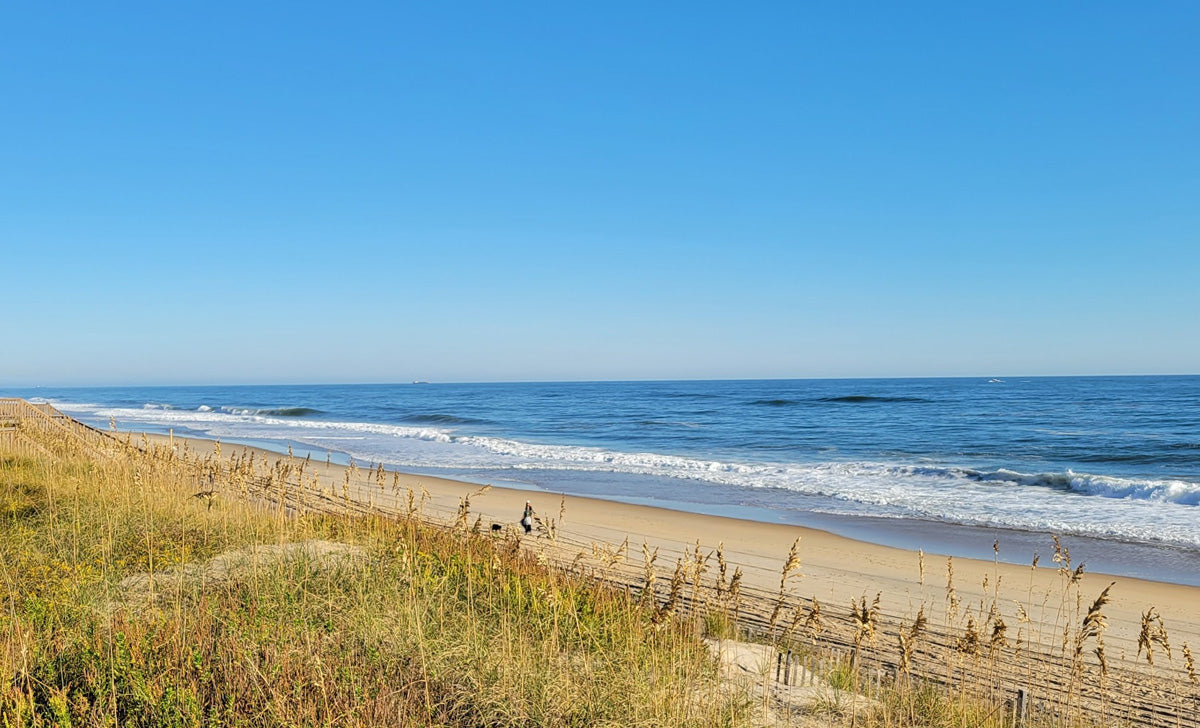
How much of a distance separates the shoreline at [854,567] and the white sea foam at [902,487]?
2.41 meters

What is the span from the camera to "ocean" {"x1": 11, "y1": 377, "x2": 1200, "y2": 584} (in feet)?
52.0

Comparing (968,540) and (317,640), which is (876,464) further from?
(317,640)

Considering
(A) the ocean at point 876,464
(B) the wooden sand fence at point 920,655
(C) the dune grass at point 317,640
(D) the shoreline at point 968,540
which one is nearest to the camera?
A: (C) the dune grass at point 317,640

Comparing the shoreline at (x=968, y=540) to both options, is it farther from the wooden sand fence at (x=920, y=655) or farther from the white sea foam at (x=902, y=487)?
the wooden sand fence at (x=920, y=655)

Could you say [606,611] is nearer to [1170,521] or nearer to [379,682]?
[379,682]

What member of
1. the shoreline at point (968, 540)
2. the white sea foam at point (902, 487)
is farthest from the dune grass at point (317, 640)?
the white sea foam at point (902, 487)

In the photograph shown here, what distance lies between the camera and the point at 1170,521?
648 inches

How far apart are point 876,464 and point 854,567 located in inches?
610

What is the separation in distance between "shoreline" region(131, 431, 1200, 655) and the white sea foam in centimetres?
241

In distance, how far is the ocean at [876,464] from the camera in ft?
52.0

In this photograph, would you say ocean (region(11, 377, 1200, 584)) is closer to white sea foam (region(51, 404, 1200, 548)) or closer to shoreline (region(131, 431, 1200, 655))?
white sea foam (region(51, 404, 1200, 548))

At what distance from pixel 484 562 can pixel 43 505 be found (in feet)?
19.3

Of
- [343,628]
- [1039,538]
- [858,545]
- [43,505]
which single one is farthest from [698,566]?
[1039,538]

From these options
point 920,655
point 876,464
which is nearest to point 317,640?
point 920,655
